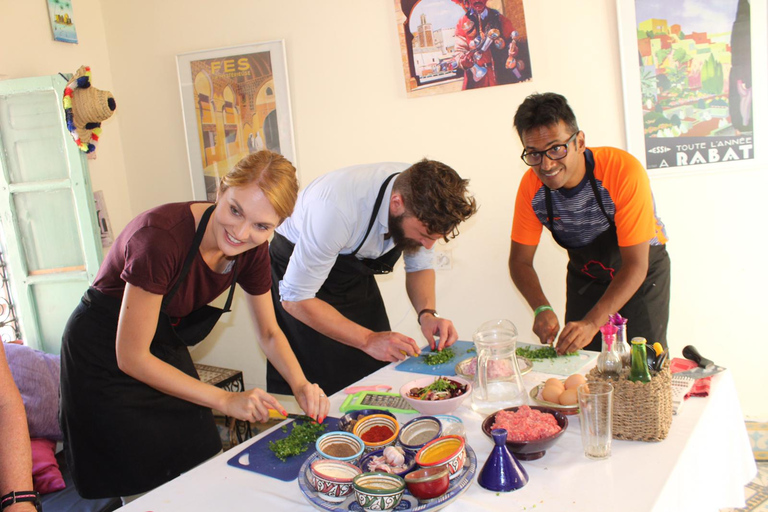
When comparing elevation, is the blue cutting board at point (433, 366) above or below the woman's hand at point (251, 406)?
below

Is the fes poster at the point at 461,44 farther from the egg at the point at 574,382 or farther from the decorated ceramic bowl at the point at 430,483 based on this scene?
the decorated ceramic bowl at the point at 430,483

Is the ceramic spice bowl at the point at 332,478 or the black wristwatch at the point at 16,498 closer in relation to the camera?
the ceramic spice bowl at the point at 332,478

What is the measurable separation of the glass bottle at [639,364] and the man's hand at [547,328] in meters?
0.75

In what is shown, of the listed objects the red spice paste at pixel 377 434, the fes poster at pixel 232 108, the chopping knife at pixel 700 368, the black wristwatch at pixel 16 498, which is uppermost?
the fes poster at pixel 232 108

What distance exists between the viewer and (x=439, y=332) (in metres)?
2.31

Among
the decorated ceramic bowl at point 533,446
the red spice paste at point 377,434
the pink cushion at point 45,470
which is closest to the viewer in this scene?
the decorated ceramic bowl at point 533,446

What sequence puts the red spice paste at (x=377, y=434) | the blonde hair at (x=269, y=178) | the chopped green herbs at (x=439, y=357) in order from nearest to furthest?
the red spice paste at (x=377, y=434), the blonde hair at (x=269, y=178), the chopped green herbs at (x=439, y=357)

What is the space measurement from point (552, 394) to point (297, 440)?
696 mm

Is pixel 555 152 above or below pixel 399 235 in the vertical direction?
above

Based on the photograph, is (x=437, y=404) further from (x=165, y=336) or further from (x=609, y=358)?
(x=165, y=336)

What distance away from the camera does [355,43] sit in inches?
141

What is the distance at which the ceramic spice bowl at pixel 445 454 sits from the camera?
4.26 feet

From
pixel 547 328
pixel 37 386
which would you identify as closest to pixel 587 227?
pixel 547 328

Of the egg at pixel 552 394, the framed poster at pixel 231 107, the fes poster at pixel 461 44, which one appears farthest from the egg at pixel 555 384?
the framed poster at pixel 231 107
